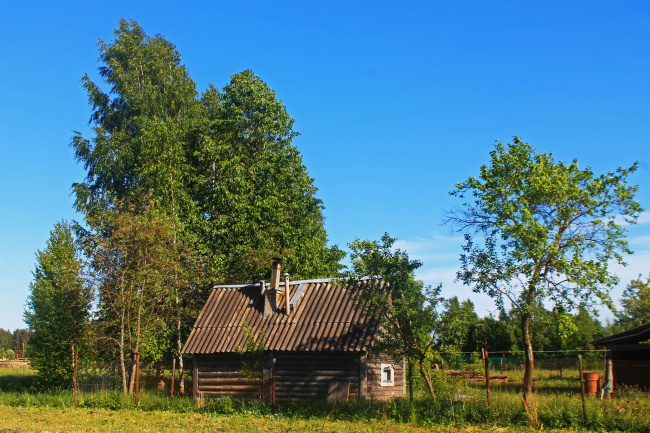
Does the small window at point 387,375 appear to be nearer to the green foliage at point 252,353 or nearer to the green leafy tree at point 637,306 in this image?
the green foliage at point 252,353

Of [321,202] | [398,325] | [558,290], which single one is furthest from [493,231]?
[321,202]

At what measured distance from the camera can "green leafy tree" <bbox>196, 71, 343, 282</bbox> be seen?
30.9m

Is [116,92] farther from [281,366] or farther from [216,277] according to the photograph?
[281,366]

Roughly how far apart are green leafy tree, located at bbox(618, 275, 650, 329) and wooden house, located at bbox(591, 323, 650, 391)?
33.0 meters

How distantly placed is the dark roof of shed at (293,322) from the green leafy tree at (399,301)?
243 cm

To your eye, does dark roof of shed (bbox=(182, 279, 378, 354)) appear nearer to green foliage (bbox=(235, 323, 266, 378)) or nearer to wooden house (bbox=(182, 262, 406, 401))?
wooden house (bbox=(182, 262, 406, 401))

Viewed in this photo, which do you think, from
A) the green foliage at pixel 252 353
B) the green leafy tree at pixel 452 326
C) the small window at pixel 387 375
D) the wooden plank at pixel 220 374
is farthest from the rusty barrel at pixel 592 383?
the wooden plank at pixel 220 374

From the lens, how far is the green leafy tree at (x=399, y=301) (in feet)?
55.6

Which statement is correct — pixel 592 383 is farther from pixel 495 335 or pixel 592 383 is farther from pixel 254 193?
pixel 495 335

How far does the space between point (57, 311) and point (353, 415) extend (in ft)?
60.2

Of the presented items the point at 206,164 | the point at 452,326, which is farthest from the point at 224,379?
the point at 206,164

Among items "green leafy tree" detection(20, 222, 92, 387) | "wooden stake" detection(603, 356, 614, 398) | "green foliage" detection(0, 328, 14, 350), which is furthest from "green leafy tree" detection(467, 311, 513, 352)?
"green foliage" detection(0, 328, 14, 350)

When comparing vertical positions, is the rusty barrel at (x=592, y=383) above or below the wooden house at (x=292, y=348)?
below

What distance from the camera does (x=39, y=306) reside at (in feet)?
98.6
